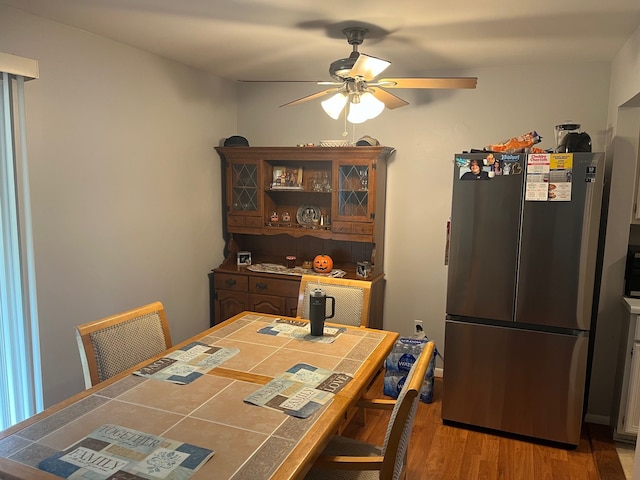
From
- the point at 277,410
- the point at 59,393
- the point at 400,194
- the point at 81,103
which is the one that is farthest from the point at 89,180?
the point at 400,194

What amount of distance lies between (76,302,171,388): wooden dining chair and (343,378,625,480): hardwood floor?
4.64ft

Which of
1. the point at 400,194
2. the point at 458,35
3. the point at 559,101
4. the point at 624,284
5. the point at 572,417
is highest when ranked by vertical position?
the point at 458,35

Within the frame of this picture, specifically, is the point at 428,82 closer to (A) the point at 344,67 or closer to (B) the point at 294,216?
(A) the point at 344,67

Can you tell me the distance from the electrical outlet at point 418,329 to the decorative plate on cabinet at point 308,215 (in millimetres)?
1170

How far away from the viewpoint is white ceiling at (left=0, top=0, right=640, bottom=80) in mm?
2250

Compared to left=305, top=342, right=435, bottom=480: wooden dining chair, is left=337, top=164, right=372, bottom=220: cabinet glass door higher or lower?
higher

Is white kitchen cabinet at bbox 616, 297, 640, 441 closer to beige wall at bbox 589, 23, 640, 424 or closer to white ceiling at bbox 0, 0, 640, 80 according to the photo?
beige wall at bbox 589, 23, 640, 424

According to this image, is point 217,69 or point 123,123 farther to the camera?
point 217,69

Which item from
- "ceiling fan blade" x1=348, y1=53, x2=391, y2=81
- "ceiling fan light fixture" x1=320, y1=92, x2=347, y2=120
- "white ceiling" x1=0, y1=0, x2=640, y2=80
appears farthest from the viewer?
"ceiling fan light fixture" x1=320, y1=92, x2=347, y2=120

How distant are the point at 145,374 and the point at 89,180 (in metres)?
Answer: 1.51

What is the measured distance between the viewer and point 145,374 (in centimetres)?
184

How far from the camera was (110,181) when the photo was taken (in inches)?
118

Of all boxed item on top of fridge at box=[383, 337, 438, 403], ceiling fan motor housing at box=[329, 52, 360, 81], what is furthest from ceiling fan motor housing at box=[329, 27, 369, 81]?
boxed item on top of fridge at box=[383, 337, 438, 403]

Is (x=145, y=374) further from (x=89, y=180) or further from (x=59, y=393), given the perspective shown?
(x=89, y=180)
